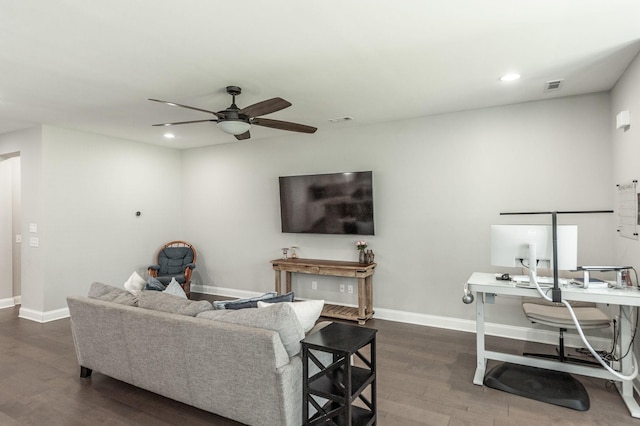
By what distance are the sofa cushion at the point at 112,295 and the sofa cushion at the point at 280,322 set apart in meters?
1.04

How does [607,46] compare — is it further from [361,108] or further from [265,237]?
[265,237]

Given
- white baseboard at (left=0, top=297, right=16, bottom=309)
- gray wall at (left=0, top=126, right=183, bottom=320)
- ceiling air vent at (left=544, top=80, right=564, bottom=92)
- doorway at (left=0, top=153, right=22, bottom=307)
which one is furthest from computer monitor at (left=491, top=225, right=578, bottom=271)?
white baseboard at (left=0, top=297, right=16, bottom=309)

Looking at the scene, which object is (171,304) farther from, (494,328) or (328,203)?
(494,328)

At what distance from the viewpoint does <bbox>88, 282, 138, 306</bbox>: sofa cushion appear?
2.82m

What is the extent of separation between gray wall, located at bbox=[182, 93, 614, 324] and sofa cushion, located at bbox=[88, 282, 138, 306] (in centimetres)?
280

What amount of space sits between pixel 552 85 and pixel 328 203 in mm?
2875

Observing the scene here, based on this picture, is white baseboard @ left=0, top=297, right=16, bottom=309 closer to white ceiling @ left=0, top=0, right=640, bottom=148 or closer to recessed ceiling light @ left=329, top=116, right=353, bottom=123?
white ceiling @ left=0, top=0, right=640, bottom=148

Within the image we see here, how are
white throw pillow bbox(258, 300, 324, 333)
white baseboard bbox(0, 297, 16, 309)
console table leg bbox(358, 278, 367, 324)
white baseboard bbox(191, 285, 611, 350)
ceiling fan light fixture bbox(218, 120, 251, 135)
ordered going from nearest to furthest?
white throw pillow bbox(258, 300, 324, 333) < ceiling fan light fixture bbox(218, 120, 251, 135) < white baseboard bbox(191, 285, 611, 350) < console table leg bbox(358, 278, 367, 324) < white baseboard bbox(0, 297, 16, 309)

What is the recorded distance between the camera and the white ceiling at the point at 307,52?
7.04 feet

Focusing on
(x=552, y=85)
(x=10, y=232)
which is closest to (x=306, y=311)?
(x=552, y=85)

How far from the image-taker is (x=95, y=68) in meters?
2.94

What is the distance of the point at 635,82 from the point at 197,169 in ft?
19.5

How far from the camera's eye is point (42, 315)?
185 inches

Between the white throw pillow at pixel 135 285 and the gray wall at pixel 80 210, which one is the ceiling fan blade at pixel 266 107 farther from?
the gray wall at pixel 80 210
